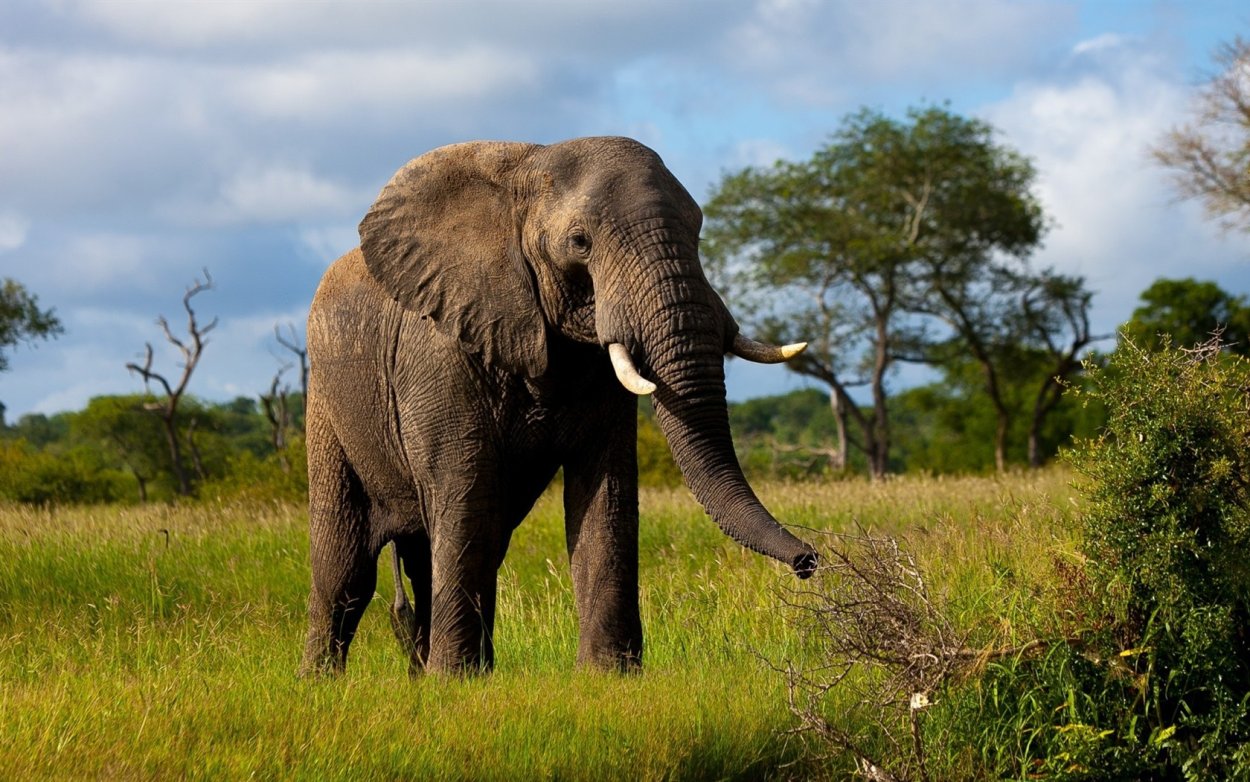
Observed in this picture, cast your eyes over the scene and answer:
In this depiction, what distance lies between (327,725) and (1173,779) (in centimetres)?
367

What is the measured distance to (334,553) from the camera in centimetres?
859

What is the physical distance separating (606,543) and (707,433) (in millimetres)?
868

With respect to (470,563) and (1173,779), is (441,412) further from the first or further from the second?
(1173,779)

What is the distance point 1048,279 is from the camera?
41.8 metres

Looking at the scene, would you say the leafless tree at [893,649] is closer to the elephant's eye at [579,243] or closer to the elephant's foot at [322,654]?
the elephant's eye at [579,243]

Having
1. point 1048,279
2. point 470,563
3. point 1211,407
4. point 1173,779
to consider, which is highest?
point 1048,279

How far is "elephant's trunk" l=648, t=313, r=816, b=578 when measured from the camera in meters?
6.61

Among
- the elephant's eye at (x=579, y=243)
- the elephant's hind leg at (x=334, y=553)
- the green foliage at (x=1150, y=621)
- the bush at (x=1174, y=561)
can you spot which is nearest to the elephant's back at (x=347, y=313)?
the elephant's hind leg at (x=334, y=553)

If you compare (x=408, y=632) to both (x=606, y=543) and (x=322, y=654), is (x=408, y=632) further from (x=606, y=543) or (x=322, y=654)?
(x=606, y=543)

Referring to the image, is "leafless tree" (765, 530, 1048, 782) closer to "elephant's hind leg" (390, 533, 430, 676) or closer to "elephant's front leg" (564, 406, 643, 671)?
"elephant's front leg" (564, 406, 643, 671)

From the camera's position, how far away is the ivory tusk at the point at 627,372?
21.1ft

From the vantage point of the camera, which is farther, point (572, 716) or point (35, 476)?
point (35, 476)

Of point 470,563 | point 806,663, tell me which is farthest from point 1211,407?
point 470,563

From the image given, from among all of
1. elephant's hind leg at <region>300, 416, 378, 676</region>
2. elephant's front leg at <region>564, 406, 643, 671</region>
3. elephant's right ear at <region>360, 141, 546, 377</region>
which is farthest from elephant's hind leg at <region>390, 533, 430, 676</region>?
elephant's right ear at <region>360, 141, 546, 377</region>
